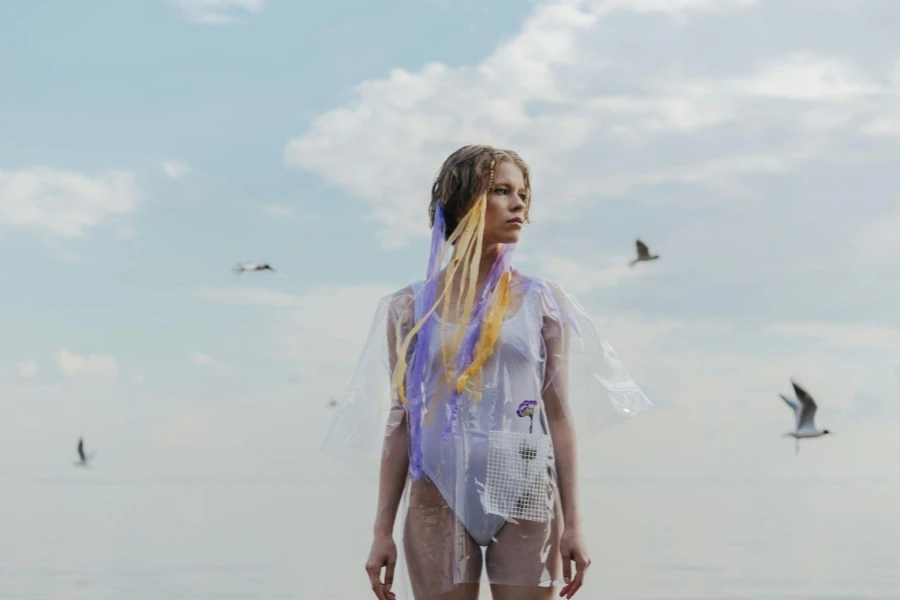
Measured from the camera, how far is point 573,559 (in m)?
2.47

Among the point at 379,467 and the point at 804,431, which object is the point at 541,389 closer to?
the point at 379,467

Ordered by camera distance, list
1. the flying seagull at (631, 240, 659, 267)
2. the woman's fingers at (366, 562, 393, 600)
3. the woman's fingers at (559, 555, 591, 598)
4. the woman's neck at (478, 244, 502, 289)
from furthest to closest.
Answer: the flying seagull at (631, 240, 659, 267) → the woman's neck at (478, 244, 502, 289) → the woman's fingers at (366, 562, 393, 600) → the woman's fingers at (559, 555, 591, 598)

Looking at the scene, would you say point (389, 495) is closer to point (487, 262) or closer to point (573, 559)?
point (573, 559)

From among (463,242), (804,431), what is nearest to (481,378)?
(463,242)

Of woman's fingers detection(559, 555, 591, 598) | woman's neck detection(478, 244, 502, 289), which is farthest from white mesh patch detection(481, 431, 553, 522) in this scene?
woman's neck detection(478, 244, 502, 289)

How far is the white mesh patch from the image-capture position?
2.51 m

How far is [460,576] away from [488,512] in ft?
0.48

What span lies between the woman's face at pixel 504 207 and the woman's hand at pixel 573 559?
2.17 ft

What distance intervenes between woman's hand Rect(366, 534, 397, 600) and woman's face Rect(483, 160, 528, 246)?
710 millimetres

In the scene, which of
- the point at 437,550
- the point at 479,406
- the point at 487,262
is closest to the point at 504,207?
the point at 487,262

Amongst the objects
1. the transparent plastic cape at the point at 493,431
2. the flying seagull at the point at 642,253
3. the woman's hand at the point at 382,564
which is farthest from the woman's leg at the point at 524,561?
the flying seagull at the point at 642,253

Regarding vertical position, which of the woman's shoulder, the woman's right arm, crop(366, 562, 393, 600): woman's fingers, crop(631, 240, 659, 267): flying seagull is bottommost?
crop(366, 562, 393, 600): woman's fingers

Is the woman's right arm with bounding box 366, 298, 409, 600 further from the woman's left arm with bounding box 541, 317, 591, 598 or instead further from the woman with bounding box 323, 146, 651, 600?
the woman's left arm with bounding box 541, 317, 591, 598

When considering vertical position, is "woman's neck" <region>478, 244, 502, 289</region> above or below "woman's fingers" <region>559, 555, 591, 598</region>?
above
